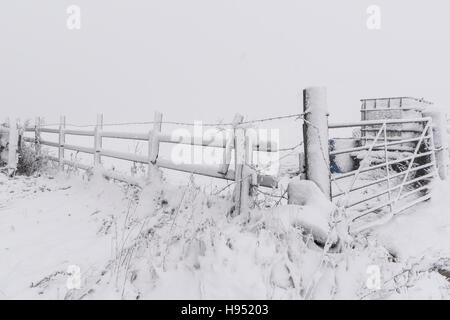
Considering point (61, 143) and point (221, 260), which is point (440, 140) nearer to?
point (221, 260)

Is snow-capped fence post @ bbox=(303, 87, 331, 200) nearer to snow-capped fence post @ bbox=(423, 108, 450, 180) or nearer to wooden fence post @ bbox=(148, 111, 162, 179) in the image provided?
wooden fence post @ bbox=(148, 111, 162, 179)

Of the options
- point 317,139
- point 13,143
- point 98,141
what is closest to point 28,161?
point 13,143

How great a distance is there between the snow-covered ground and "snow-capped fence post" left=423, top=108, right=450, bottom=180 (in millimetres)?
1142

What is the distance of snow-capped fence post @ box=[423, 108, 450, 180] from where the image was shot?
581 cm

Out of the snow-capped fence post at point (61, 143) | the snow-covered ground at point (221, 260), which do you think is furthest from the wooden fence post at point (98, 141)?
the snow-covered ground at point (221, 260)

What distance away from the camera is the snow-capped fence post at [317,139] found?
3.67 m

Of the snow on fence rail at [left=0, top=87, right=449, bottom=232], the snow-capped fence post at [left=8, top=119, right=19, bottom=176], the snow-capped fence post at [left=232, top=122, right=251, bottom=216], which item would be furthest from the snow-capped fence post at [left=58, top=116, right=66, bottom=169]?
the snow-capped fence post at [left=232, top=122, right=251, bottom=216]

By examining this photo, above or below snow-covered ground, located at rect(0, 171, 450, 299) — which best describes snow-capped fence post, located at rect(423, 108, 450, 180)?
above

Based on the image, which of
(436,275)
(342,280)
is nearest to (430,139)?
(436,275)

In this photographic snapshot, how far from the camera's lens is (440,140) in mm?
5848

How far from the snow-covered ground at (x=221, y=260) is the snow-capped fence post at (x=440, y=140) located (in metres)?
1.14

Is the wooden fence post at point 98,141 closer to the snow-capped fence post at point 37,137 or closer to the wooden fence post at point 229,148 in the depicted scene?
the snow-capped fence post at point 37,137

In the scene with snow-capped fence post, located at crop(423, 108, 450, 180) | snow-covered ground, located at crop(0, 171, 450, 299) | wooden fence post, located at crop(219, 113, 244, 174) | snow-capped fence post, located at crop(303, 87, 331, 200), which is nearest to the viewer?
snow-covered ground, located at crop(0, 171, 450, 299)
